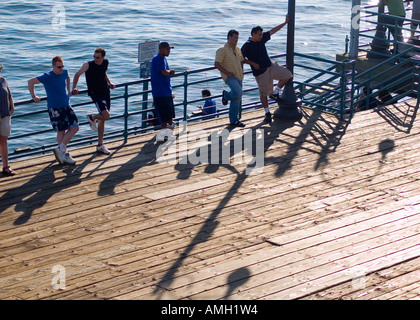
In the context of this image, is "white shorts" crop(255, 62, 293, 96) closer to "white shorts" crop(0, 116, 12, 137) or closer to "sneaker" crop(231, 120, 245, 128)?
"sneaker" crop(231, 120, 245, 128)

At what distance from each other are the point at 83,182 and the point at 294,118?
4832mm

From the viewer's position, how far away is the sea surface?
41594mm

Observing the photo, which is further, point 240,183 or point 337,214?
point 240,183

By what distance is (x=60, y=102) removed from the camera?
11.5m

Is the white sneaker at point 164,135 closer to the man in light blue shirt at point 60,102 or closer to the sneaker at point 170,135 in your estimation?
the sneaker at point 170,135

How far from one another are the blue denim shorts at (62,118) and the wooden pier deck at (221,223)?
0.66 meters

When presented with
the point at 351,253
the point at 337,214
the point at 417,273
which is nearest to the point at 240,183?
the point at 337,214

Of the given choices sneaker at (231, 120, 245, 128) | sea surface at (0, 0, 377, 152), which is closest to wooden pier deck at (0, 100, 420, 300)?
sneaker at (231, 120, 245, 128)

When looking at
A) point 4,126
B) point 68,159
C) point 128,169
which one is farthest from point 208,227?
point 4,126

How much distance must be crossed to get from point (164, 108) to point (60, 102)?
85.1 inches

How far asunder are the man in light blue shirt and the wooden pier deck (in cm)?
33

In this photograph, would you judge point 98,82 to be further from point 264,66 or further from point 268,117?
point 268,117

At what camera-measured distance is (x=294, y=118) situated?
14336mm

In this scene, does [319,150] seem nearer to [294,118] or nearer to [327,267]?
[294,118]
